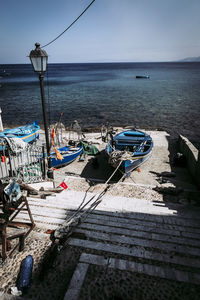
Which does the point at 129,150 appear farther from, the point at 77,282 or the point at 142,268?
the point at 77,282

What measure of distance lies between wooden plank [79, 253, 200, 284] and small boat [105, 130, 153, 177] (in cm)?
661

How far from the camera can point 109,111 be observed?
36156 mm

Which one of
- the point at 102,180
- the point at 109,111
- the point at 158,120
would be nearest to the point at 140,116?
the point at 158,120

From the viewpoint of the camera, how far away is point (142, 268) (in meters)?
3.87

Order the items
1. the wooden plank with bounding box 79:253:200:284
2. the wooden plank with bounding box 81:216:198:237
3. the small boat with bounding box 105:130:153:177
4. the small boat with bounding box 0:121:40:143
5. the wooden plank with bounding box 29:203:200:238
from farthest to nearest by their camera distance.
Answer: the small boat with bounding box 0:121:40:143
the small boat with bounding box 105:130:153:177
the wooden plank with bounding box 29:203:200:238
the wooden plank with bounding box 81:216:198:237
the wooden plank with bounding box 79:253:200:284

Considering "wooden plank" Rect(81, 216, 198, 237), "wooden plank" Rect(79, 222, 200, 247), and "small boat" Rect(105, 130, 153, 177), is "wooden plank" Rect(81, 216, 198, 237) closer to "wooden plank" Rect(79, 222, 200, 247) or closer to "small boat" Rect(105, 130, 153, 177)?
"wooden plank" Rect(79, 222, 200, 247)

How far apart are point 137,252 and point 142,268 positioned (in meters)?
0.45

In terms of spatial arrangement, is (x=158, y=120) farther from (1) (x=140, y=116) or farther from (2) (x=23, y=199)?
(2) (x=23, y=199)

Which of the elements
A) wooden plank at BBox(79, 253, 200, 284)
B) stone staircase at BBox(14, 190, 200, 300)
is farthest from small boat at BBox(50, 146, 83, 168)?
wooden plank at BBox(79, 253, 200, 284)

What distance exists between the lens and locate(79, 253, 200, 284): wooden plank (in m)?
3.74

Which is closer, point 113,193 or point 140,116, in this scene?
point 113,193

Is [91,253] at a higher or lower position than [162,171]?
higher

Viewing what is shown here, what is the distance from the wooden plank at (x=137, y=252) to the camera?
409cm

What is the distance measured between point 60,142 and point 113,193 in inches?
411
